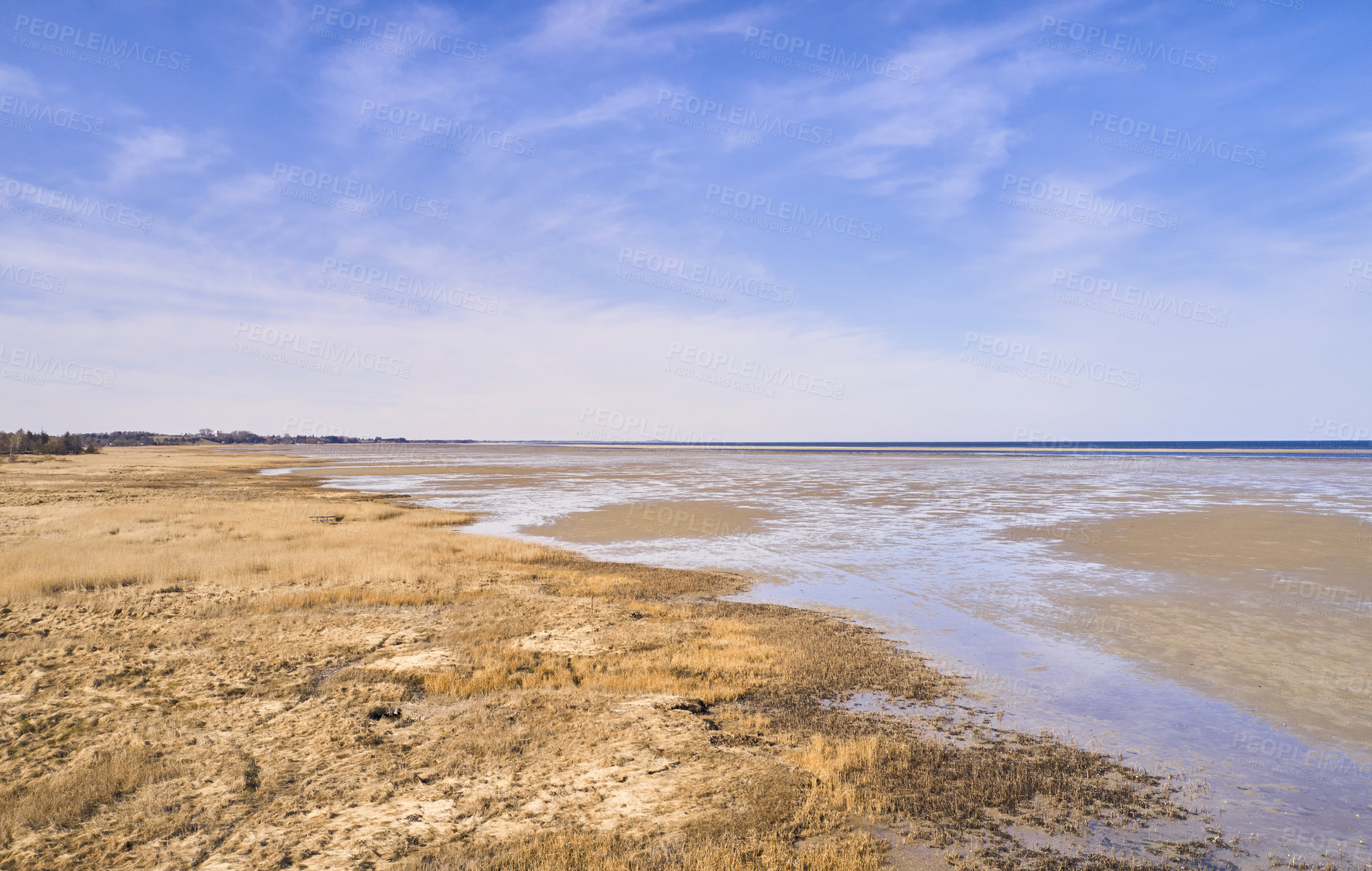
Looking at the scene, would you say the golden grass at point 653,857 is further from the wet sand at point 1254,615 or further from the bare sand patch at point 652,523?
the bare sand patch at point 652,523

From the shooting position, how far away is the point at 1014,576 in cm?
1856

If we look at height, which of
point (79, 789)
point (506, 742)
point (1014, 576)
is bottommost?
point (1014, 576)

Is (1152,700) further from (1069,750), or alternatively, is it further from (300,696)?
(300,696)

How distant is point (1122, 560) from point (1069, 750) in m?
15.4

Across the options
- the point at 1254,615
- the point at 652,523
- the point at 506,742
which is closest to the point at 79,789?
the point at 506,742

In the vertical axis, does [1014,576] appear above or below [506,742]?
below

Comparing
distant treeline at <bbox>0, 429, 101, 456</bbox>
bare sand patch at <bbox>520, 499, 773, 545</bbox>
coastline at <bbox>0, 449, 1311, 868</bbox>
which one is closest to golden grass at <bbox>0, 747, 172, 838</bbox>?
coastline at <bbox>0, 449, 1311, 868</bbox>

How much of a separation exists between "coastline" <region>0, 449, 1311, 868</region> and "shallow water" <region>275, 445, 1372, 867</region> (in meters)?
1.04

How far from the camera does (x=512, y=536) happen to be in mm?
26719

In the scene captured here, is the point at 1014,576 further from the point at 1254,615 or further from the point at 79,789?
the point at 79,789

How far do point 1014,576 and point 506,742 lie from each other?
1531 centimetres

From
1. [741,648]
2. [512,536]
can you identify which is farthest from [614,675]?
[512,536]

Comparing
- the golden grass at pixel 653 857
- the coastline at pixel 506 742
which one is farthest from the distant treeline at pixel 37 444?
the golden grass at pixel 653 857

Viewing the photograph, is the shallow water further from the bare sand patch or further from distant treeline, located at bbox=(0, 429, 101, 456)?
distant treeline, located at bbox=(0, 429, 101, 456)
